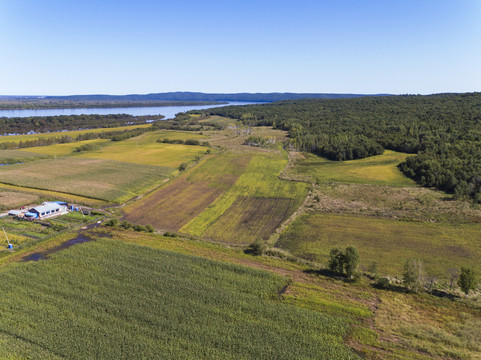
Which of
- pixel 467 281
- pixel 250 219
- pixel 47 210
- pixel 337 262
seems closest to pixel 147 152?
pixel 47 210

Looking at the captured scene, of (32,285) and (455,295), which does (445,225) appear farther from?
(32,285)

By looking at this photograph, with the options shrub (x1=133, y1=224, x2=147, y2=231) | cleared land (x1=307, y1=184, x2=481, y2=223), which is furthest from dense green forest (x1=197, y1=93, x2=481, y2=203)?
shrub (x1=133, y1=224, x2=147, y2=231)

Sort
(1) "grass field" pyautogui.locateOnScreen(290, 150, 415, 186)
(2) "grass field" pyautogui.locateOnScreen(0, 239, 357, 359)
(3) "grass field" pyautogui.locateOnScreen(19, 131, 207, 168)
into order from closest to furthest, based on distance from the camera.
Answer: (2) "grass field" pyautogui.locateOnScreen(0, 239, 357, 359), (1) "grass field" pyautogui.locateOnScreen(290, 150, 415, 186), (3) "grass field" pyautogui.locateOnScreen(19, 131, 207, 168)

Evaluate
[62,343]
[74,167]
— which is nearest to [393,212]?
[62,343]

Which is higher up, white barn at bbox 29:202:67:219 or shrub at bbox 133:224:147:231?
white barn at bbox 29:202:67:219

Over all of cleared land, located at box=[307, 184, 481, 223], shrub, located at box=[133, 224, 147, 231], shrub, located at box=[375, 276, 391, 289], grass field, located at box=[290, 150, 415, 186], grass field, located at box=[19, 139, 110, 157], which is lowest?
shrub, located at box=[375, 276, 391, 289]

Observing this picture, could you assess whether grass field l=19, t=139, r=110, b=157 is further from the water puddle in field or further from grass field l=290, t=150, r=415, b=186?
grass field l=290, t=150, r=415, b=186

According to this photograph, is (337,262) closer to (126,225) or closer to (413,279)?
(413,279)

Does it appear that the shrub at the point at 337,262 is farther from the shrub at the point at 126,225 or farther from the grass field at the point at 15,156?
the grass field at the point at 15,156

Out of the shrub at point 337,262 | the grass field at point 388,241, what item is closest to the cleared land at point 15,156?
the grass field at point 388,241
